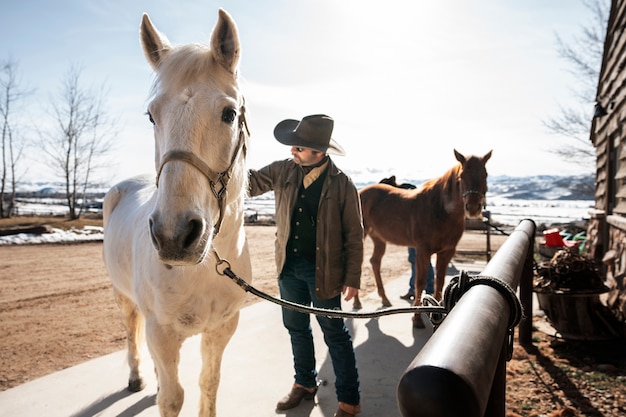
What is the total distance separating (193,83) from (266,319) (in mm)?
3652

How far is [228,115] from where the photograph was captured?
1.63 m

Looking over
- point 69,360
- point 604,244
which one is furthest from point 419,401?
point 604,244

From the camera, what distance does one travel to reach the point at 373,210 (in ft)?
19.1

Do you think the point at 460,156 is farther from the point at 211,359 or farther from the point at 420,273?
the point at 211,359

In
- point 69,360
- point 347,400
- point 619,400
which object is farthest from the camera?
point 69,360

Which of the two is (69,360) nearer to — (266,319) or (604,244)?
(266,319)

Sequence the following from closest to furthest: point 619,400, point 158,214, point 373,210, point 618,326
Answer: point 158,214
point 619,400
point 618,326
point 373,210

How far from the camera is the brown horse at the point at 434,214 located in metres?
4.64

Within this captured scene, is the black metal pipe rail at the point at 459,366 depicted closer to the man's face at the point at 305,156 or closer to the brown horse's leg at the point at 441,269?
the man's face at the point at 305,156

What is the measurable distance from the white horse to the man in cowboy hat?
0.55 m

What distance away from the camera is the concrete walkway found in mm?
2838

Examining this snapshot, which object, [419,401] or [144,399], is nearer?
[419,401]

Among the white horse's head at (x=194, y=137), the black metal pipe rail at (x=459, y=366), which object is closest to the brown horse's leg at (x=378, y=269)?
the white horse's head at (x=194, y=137)

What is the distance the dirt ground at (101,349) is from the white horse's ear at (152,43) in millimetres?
3042
